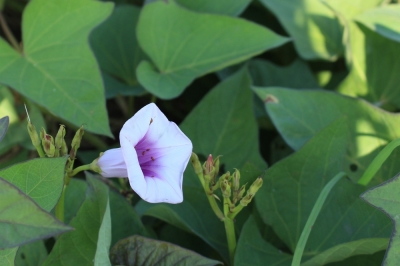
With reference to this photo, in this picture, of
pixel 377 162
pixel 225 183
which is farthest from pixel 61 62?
pixel 377 162

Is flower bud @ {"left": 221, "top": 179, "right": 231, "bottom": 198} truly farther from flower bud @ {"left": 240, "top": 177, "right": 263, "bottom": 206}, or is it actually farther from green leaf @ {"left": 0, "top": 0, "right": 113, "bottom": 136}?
green leaf @ {"left": 0, "top": 0, "right": 113, "bottom": 136}

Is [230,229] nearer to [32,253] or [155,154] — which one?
[155,154]

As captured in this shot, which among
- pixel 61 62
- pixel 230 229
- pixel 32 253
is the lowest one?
pixel 32 253

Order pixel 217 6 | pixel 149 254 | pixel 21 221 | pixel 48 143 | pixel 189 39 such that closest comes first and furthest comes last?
1. pixel 21 221
2. pixel 48 143
3. pixel 149 254
4. pixel 189 39
5. pixel 217 6

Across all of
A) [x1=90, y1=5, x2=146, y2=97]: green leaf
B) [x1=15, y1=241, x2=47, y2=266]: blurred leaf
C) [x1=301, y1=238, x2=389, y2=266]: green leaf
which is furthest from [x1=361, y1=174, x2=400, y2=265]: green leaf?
[x1=90, y1=5, x2=146, y2=97]: green leaf

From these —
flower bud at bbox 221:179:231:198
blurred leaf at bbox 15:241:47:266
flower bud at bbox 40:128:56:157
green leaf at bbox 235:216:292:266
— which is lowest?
blurred leaf at bbox 15:241:47:266

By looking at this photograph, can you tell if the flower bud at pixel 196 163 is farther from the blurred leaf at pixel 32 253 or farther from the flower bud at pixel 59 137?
the blurred leaf at pixel 32 253

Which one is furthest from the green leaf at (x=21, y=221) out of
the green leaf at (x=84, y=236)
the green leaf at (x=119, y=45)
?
the green leaf at (x=119, y=45)
